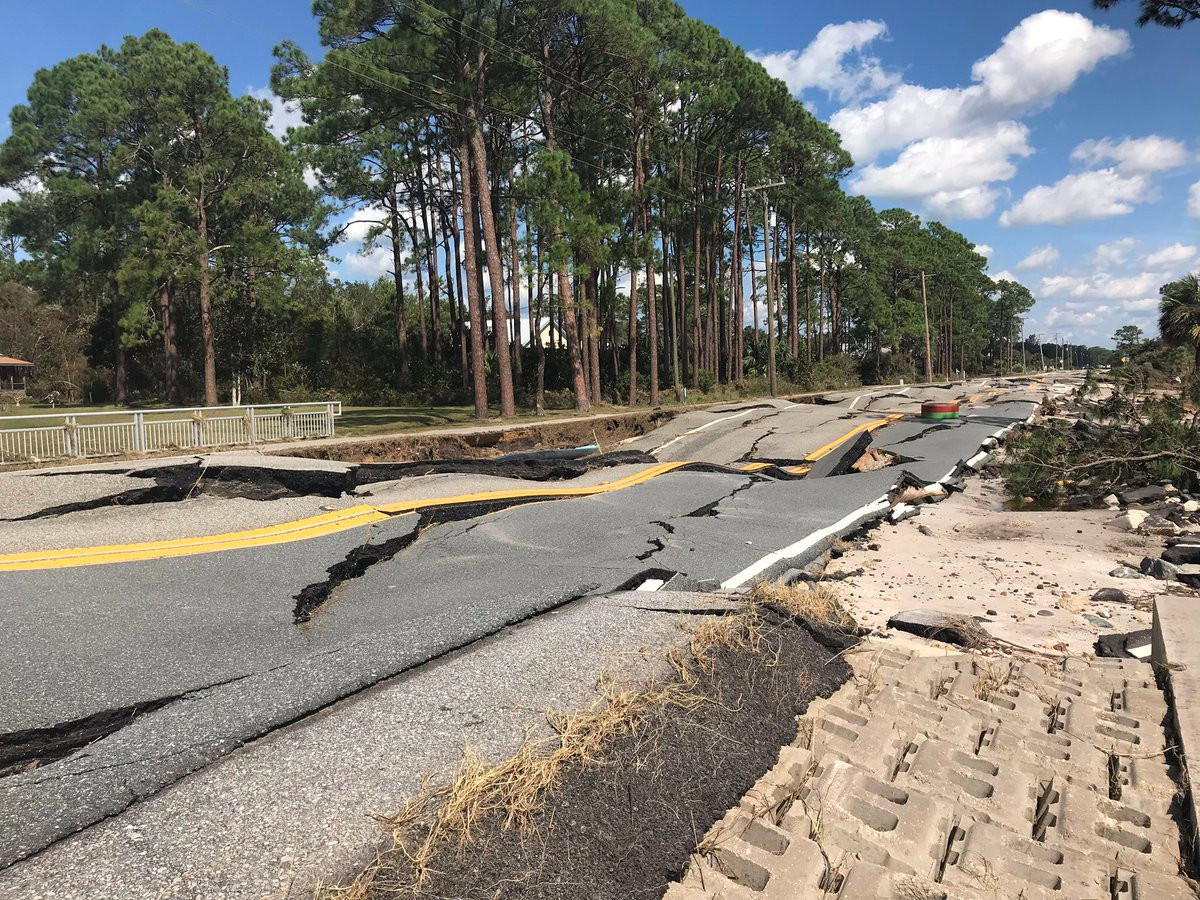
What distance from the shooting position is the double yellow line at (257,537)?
6469mm

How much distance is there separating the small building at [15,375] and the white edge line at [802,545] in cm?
5897

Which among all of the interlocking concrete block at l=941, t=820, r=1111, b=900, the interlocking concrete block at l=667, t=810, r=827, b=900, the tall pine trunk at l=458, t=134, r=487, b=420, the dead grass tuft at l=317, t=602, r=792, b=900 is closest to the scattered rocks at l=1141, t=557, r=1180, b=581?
the interlocking concrete block at l=941, t=820, r=1111, b=900

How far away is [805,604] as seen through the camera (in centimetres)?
500

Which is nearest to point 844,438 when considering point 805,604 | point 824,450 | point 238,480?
point 824,450

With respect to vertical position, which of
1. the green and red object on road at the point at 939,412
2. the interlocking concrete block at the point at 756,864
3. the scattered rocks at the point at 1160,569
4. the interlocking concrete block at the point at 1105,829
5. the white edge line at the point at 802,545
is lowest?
the scattered rocks at the point at 1160,569

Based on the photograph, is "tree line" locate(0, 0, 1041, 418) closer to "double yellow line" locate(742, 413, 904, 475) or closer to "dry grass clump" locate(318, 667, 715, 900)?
"double yellow line" locate(742, 413, 904, 475)

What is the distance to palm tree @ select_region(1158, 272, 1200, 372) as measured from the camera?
2873 cm

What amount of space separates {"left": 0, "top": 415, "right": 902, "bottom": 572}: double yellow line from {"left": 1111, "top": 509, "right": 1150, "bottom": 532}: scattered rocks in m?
6.59

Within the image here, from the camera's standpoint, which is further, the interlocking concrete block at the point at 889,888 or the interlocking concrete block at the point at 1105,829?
the interlocking concrete block at the point at 1105,829

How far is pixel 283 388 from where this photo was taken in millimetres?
42562

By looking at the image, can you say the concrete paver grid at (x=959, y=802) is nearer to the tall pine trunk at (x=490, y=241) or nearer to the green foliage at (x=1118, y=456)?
the green foliage at (x=1118, y=456)

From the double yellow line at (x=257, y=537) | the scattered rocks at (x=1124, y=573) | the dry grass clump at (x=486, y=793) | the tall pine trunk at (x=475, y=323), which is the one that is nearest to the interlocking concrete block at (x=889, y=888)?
the dry grass clump at (x=486, y=793)

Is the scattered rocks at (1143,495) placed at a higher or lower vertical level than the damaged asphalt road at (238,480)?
lower

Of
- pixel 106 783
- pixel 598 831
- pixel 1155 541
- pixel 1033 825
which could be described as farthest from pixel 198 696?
pixel 1155 541
